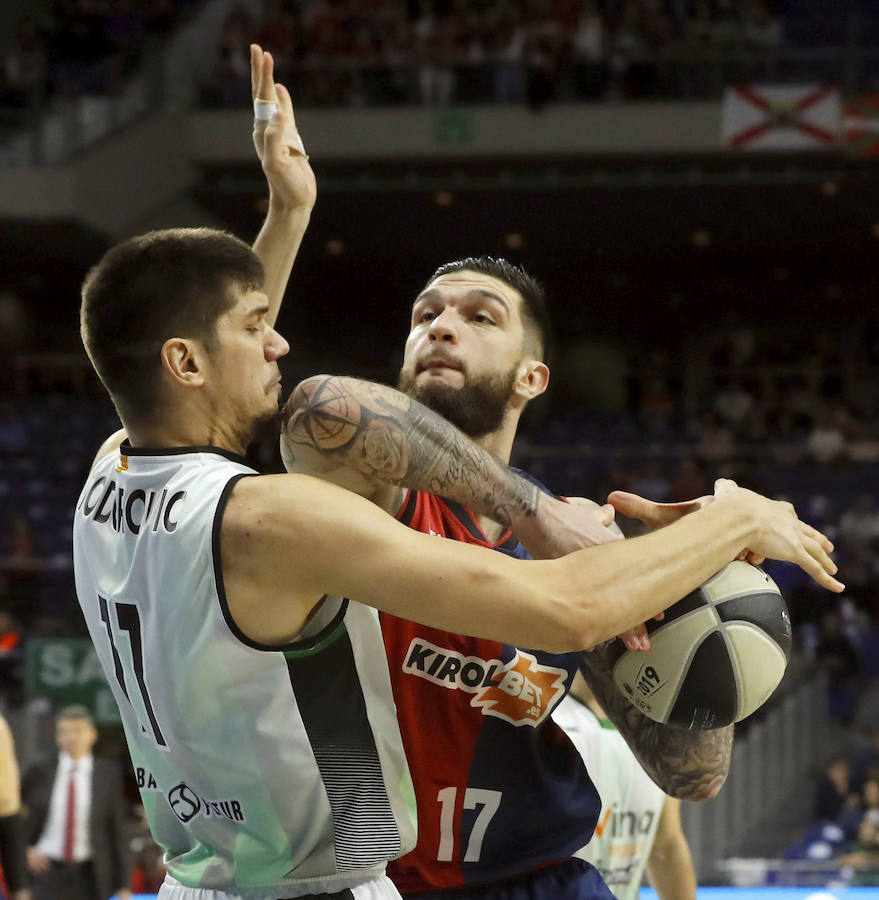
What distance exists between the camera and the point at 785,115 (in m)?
15.0

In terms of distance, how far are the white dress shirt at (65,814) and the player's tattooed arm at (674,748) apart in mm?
5749

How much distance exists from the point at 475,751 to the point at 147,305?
114 centimetres

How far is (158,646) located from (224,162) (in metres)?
14.8

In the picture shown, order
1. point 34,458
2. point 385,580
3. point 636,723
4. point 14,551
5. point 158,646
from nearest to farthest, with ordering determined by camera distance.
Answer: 1. point 385,580
2. point 158,646
3. point 636,723
4. point 14,551
5. point 34,458

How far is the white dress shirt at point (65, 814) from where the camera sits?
779 cm

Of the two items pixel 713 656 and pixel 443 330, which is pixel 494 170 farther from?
pixel 713 656

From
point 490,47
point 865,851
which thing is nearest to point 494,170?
point 490,47

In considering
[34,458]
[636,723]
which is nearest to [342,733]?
[636,723]

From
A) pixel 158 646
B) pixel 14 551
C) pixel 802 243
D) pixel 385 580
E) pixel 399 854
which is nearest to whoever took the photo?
pixel 385 580

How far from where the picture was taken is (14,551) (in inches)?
524

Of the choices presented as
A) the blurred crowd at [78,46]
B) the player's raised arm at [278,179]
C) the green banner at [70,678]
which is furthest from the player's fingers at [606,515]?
the blurred crowd at [78,46]

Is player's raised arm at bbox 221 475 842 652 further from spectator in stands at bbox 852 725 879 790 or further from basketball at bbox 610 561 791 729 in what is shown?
spectator in stands at bbox 852 725 879 790

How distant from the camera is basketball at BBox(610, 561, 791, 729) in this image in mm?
2510

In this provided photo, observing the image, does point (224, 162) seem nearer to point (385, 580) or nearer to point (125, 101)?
point (125, 101)
